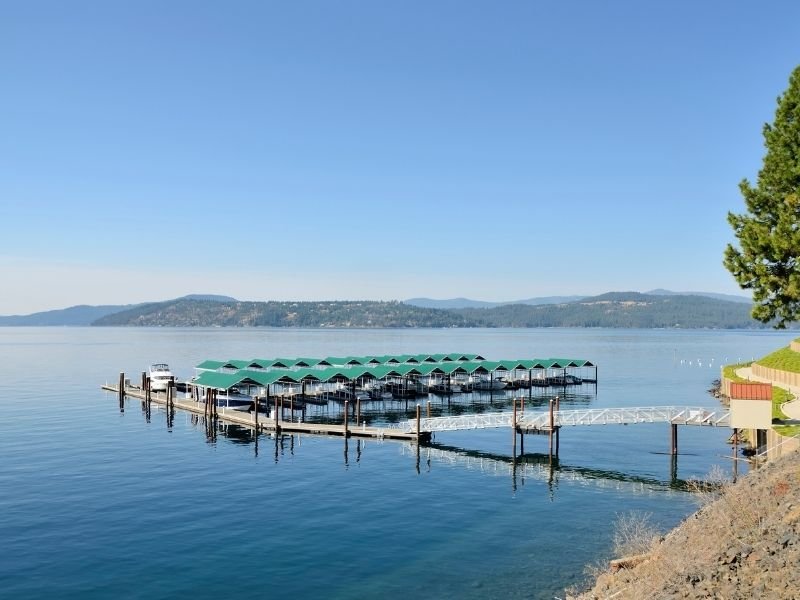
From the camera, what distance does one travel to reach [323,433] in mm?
63125

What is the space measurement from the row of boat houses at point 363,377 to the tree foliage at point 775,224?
168 ft

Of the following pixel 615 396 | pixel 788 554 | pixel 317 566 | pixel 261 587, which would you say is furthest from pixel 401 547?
pixel 615 396

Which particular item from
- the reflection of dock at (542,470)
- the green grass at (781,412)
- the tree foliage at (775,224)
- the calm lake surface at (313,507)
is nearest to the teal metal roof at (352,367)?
the calm lake surface at (313,507)

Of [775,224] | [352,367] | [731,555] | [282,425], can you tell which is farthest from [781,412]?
[352,367]

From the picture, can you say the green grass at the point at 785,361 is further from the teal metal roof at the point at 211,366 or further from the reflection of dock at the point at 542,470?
the teal metal roof at the point at 211,366

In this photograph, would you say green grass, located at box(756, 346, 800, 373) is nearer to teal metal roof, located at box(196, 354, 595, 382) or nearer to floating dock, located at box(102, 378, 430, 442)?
teal metal roof, located at box(196, 354, 595, 382)

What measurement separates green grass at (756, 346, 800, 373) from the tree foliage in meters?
43.6

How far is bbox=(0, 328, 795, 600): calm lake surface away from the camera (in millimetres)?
28938

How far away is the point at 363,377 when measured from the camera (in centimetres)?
8712

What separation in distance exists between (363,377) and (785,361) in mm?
48780

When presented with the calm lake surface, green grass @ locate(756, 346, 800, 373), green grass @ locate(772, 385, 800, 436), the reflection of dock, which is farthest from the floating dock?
green grass @ locate(756, 346, 800, 373)

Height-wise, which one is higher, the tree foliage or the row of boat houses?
the tree foliage

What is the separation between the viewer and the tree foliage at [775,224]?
1246 inches

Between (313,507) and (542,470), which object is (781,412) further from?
(313,507)
